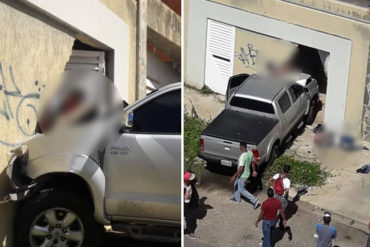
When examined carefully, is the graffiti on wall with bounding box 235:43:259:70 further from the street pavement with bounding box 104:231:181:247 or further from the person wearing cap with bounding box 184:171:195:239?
the street pavement with bounding box 104:231:181:247

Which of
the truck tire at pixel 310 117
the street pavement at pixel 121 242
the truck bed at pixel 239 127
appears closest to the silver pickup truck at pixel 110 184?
the street pavement at pixel 121 242

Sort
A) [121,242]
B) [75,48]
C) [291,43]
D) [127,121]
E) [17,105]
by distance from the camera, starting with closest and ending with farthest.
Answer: [291,43] → [127,121] → [17,105] → [121,242] → [75,48]

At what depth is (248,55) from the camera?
Result: 122 inches

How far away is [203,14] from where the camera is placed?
306cm

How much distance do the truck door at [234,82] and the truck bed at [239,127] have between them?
3.8 inches

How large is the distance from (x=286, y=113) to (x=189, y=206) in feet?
2.10

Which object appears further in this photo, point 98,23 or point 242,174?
point 98,23

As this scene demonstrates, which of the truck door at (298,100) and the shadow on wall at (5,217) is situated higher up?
the truck door at (298,100)

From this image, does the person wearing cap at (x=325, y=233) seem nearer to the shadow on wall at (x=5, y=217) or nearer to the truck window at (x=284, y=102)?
the truck window at (x=284, y=102)

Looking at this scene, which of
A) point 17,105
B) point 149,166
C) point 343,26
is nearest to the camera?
point 343,26

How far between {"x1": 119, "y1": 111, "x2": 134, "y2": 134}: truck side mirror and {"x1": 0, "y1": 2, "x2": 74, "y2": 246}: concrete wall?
2.35 feet

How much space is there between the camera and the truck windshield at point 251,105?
122 inches

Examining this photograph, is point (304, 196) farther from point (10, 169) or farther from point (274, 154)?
point (10, 169)

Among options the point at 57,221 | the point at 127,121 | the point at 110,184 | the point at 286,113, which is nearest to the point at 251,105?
the point at 286,113
